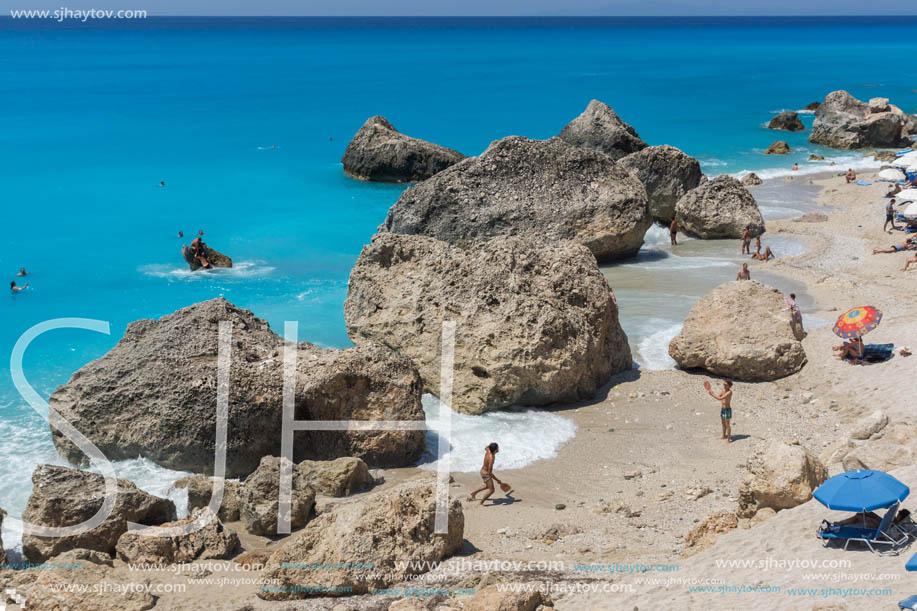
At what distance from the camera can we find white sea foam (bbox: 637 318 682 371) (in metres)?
17.9

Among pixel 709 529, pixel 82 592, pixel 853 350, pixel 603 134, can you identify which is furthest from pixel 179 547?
pixel 603 134

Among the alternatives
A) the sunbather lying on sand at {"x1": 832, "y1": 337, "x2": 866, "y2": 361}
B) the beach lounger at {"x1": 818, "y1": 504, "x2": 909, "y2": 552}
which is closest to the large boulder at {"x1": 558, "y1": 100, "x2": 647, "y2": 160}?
the sunbather lying on sand at {"x1": 832, "y1": 337, "x2": 866, "y2": 361}

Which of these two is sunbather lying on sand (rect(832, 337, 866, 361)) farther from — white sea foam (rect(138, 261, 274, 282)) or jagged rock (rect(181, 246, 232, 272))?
jagged rock (rect(181, 246, 232, 272))

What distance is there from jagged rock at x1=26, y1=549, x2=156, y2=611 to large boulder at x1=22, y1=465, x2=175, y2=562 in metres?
1.35

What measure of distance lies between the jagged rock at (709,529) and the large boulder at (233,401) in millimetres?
4987

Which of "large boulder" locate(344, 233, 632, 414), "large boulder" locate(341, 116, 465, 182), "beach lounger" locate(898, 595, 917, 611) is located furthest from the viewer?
"large boulder" locate(341, 116, 465, 182)

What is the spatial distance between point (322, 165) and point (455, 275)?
3433 centimetres

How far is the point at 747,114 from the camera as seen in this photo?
68.9 metres

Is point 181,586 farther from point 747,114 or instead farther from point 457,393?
point 747,114

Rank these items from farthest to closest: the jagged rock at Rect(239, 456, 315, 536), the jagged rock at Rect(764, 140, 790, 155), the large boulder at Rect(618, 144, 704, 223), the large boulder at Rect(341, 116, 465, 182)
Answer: the jagged rock at Rect(764, 140, 790, 155) → the large boulder at Rect(341, 116, 465, 182) → the large boulder at Rect(618, 144, 704, 223) → the jagged rock at Rect(239, 456, 315, 536)

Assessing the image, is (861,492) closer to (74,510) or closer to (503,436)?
(503,436)

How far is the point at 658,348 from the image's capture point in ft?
61.4

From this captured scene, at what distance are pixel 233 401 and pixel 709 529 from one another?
23.8ft

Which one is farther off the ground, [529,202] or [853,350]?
[529,202]
